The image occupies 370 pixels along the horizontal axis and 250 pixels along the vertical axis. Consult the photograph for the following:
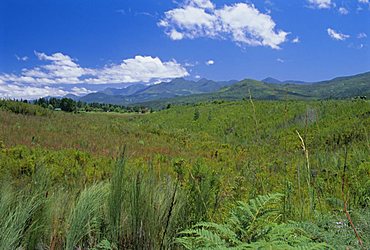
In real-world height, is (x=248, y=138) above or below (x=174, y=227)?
below

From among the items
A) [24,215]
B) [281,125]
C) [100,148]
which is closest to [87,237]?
[24,215]

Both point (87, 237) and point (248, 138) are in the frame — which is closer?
point (87, 237)

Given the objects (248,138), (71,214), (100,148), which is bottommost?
(248,138)

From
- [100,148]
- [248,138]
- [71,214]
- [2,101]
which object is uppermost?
[2,101]

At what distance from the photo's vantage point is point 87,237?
7.46 feet

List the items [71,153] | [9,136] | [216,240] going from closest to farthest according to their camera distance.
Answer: [216,240], [71,153], [9,136]

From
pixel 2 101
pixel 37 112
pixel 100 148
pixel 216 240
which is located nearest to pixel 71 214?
pixel 216 240

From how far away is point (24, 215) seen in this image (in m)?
2.05

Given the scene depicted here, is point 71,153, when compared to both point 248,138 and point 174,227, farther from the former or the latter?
point 248,138

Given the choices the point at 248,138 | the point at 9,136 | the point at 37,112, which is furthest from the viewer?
the point at 248,138

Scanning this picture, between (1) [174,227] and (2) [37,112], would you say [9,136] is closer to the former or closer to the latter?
(2) [37,112]

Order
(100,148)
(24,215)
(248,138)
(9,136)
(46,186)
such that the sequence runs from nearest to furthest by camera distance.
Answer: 1. (24,215)
2. (46,186)
3. (9,136)
4. (100,148)
5. (248,138)

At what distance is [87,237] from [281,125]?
2063 centimetres

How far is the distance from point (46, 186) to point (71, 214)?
1.25 feet
